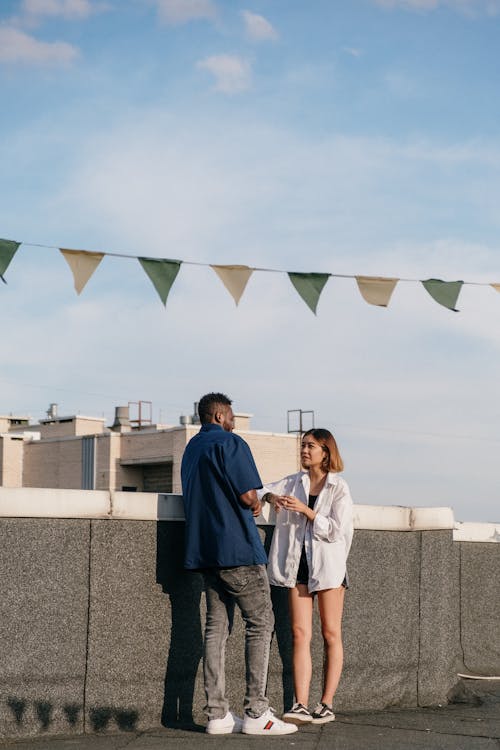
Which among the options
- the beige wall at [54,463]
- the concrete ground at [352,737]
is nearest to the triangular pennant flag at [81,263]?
the concrete ground at [352,737]

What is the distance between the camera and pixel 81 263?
809cm

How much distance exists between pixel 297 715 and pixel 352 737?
14.5 inches

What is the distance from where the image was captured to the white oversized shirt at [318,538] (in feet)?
21.3

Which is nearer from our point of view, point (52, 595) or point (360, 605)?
point (52, 595)

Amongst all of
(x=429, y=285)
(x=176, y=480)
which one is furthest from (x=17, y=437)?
(x=429, y=285)

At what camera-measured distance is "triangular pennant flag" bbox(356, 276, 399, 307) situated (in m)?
8.85

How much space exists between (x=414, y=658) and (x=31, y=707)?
103 inches

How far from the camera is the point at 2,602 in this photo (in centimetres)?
596

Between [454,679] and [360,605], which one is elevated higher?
[360,605]

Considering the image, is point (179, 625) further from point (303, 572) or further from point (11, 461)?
point (11, 461)

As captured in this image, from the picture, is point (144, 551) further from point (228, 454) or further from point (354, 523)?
point (354, 523)

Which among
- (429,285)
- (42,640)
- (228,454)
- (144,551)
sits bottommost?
(42,640)

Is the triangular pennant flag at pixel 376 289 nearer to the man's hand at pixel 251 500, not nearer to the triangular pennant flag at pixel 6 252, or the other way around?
the triangular pennant flag at pixel 6 252

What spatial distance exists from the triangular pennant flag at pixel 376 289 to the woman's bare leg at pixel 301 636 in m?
2.92
